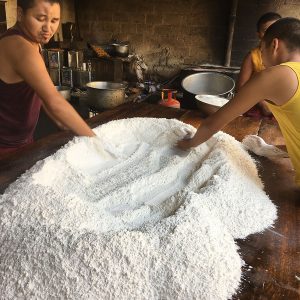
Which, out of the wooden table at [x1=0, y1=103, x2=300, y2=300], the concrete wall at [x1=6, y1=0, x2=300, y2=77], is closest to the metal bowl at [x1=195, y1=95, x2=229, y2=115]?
the wooden table at [x1=0, y1=103, x2=300, y2=300]

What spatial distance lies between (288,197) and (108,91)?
131 centimetres

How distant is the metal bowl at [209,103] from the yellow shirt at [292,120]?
0.64m

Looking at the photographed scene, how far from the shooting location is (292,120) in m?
1.26

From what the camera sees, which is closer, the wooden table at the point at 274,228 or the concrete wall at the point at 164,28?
the wooden table at the point at 274,228

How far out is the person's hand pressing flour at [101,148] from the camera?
1.29m

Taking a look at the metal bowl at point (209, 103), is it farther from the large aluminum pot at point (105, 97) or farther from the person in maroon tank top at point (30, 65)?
the person in maroon tank top at point (30, 65)

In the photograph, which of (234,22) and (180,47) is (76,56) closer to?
(180,47)

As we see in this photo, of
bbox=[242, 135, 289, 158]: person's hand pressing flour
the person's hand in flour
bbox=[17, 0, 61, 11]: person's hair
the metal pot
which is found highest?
bbox=[17, 0, 61, 11]: person's hair

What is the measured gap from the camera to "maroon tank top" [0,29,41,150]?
1387 mm

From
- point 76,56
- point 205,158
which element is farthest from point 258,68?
point 76,56

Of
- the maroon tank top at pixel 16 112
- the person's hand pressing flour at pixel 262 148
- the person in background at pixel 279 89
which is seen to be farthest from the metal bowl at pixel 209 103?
the maroon tank top at pixel 16 112

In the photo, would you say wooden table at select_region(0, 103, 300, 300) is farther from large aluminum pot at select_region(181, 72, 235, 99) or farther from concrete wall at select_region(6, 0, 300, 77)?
concrete wall at select_region(6, 0, 300, 77)

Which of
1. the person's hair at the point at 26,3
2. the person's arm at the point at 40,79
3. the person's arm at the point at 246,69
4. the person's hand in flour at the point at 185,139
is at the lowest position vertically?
the person's hand in flour at the point at 185,139

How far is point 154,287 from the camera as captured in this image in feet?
2.35
